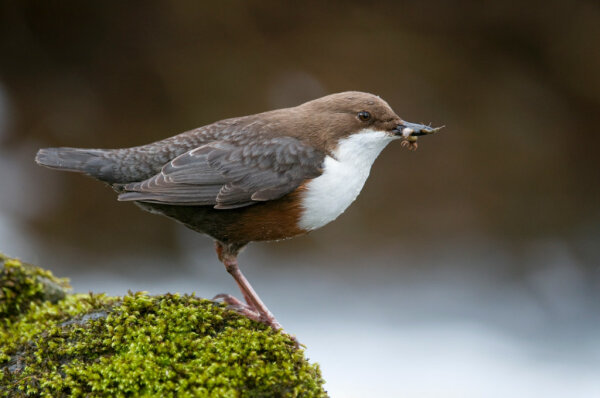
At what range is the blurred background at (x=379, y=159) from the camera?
8086mm

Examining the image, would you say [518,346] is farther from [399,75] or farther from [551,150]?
[399,75]

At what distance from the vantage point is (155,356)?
3115mm

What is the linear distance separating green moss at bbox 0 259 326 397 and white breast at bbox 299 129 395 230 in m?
0.71

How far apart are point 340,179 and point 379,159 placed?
480 centimetres

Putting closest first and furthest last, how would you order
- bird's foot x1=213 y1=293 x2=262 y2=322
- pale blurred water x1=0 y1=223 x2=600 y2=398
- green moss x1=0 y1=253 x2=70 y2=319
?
bird's foot x1=213 y1=293 x2=262 y2=322, green moss x1=0 y1=253 x2=70 y2=319, pale blurred water x1=0 y1=223 x2=600 y2=398

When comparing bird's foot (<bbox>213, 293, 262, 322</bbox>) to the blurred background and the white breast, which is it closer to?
the white breast

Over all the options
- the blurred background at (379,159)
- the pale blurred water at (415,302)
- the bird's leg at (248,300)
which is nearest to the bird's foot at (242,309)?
the bird's leg at (248,300)

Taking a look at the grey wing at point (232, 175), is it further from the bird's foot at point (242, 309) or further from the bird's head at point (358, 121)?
the bird's foot at point (242, 309)

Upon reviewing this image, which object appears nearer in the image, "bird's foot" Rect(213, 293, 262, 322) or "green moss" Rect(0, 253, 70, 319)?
"bird's foot" Rect(213, 293, 262, 322)

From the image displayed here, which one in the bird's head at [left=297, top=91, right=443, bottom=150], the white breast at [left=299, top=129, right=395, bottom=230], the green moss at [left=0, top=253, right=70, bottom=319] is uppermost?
the green moss at [left=0, top=253, right=70, bottom=319]

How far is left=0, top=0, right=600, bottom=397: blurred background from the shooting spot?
8086 millimetres

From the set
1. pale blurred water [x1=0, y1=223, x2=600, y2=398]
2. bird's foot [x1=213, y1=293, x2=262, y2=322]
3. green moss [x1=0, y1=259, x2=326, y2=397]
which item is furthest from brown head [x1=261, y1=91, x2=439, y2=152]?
pale blurred water [x1=0, y1=223, x2=600, y2=398]

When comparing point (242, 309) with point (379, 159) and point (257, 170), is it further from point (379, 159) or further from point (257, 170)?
point (379, 159)

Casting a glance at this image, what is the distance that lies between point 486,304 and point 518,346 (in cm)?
73
